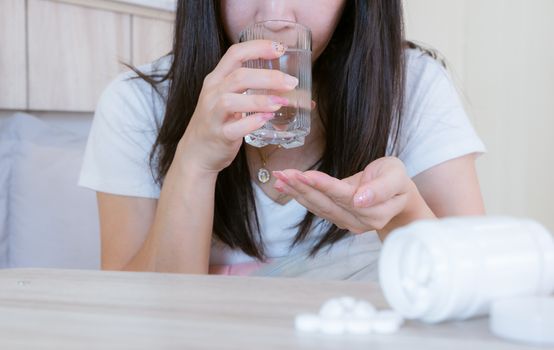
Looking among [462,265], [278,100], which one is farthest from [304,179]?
[462,265]

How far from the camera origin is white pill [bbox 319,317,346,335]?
51 cm

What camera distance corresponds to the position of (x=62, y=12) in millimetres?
2021

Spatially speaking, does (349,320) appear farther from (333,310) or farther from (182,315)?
(182,315)

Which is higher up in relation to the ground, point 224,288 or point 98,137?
point 224,288

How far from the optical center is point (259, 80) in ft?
3.24

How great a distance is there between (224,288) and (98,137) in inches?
34.3

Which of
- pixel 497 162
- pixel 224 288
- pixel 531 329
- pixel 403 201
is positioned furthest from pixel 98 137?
pixel 497 162

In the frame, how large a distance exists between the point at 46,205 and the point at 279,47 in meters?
1.02

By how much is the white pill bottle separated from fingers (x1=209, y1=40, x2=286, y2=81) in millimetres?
537

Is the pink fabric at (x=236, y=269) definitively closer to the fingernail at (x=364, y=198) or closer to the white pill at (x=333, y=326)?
the fingernail at (x=364, y=198)

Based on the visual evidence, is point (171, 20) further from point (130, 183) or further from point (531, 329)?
point (531, 329)

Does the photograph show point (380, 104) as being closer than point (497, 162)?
Yes

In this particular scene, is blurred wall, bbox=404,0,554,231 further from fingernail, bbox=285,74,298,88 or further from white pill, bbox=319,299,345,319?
white pill, bbox=319,299,345,319

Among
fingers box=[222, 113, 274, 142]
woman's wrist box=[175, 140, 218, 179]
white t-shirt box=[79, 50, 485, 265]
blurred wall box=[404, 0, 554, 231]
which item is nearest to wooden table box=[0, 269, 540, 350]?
fingers box=[222, 113, 274, 142]
